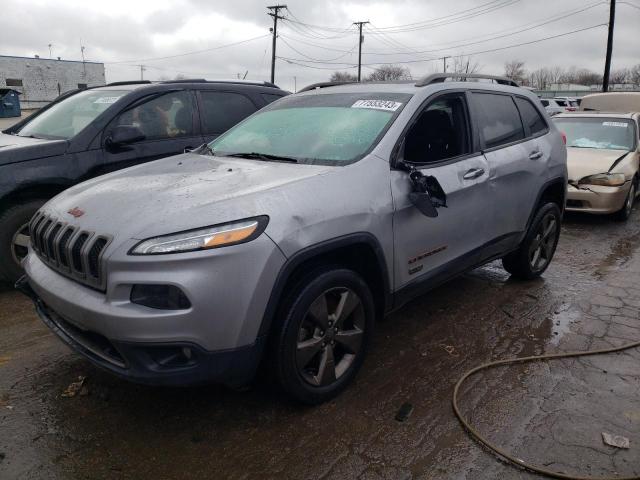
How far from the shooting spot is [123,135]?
454 cm

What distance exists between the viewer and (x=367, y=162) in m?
2.93

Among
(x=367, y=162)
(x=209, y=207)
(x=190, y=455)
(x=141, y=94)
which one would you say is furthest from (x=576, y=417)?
(x=141, y=94)

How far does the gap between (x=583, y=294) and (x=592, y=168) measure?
142 inches

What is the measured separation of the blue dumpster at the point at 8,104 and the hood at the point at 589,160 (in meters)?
36.3

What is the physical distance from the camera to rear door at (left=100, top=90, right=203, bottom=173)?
4.72 meters

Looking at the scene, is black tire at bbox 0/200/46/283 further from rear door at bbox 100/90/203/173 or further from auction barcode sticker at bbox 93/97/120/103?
auction barcode sticker at bbox 93/97/120/103

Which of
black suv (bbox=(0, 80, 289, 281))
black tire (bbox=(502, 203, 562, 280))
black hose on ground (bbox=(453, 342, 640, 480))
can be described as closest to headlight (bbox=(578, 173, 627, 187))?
black tire (bbox=(502, 203, 562, 280))

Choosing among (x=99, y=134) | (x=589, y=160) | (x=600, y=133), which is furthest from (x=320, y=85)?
(x=600, y=133)

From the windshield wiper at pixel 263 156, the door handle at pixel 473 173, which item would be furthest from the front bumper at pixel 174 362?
the door handle at pixel 473 173

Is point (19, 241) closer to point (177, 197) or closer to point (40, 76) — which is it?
point (177, 197)

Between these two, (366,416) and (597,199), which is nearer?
(366,416)

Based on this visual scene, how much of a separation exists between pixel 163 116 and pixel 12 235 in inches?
70.8

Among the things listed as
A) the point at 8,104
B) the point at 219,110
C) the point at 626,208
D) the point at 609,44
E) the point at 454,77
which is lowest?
the point at 626,208

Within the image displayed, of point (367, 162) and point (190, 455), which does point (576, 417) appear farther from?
point (190, 455)
